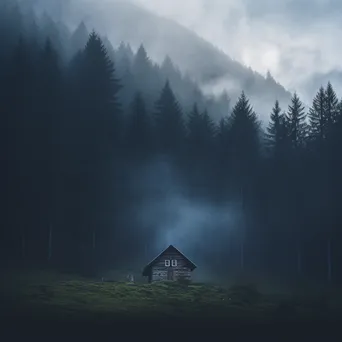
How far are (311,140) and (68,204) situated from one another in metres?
32.0

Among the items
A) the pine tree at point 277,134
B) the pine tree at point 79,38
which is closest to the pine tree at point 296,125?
the pine tree at point 277,134

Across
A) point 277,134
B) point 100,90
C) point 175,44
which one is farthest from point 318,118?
point 175,44

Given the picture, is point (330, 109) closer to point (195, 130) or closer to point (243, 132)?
point (243, 132)

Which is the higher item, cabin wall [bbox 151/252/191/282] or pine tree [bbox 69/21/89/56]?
pine tree [bbox 69/21/89/56]

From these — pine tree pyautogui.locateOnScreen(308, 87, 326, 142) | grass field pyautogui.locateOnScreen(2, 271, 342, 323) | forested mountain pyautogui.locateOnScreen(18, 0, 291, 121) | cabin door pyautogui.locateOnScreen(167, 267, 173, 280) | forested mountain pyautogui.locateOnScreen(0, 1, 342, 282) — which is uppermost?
forested mountain pyautogui.locateOnScreen(18, 0, 291, 121)

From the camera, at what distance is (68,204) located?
2452 inches

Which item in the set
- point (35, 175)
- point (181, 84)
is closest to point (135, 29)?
point (181, 84)

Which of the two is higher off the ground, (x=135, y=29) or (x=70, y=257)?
(x=135, y=29)

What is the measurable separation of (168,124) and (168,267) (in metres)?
23.7

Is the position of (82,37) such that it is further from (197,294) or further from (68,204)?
(197,294)

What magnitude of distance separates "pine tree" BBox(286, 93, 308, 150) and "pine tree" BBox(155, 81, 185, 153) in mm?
14384

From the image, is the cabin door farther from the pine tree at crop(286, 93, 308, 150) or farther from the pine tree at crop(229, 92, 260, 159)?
the pine tree at crop(286, 93, 308, 150)

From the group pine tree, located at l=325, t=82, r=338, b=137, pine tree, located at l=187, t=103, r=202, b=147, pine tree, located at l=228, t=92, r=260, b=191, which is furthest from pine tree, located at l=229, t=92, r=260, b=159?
pine tree, located at l=325, t=82, r=338, b=137

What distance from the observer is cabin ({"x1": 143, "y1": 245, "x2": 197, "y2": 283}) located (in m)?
56.9
